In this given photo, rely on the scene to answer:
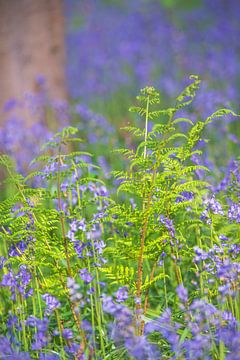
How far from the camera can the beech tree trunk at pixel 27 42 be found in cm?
623

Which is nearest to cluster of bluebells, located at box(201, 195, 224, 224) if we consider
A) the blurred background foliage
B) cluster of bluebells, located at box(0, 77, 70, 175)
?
the blurred background foliage

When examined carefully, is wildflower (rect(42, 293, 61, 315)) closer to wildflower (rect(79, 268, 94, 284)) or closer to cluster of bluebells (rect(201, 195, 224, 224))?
wildflower (rect(79, 268, 94, 284))

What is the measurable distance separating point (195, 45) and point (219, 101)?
213 inches

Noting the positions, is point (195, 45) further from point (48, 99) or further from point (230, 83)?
point (48, 99)

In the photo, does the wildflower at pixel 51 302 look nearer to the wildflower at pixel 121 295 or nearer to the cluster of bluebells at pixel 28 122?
the wildflower at pixel 121 295

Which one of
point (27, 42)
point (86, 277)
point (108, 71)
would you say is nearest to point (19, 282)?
point (86, 277)

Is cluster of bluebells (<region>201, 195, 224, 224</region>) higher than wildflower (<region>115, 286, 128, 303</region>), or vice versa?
cluster of bluebells (<region>201, 195, 224, 224</region>)

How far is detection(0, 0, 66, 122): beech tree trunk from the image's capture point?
20.5ft

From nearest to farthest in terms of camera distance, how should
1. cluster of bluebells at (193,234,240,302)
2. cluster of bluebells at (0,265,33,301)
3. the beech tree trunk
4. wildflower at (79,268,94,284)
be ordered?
cluster of bluebells at (193,234,240,302), wildflower at (79,268,94,284), cluster of bluebells at (0,265,33,301), the beech tree trunk

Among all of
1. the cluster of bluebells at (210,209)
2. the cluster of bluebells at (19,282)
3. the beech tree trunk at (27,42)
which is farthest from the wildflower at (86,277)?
the beech tree trunk at (27,42)

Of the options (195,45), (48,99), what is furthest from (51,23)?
(195,45)

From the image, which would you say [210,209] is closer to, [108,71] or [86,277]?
[86,277]

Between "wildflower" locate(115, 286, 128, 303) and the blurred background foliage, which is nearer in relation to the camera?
"wildflower" locate(115, 286, 128, 303)

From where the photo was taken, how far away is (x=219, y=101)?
5883 millimetres
